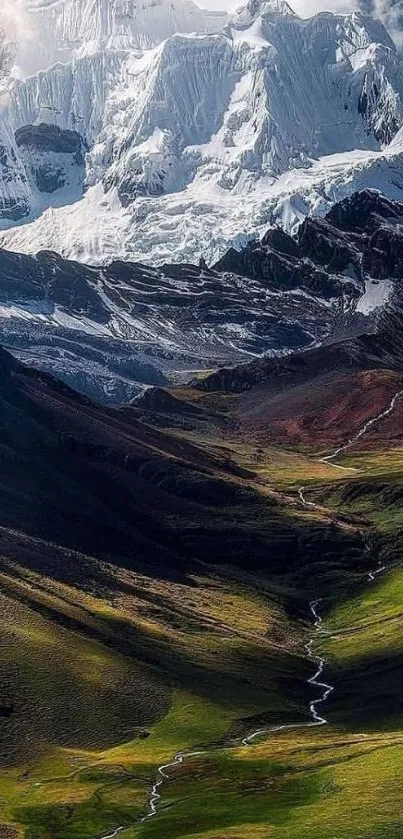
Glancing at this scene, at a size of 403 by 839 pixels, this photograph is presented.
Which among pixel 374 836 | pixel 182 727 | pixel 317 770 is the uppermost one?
pixel 374 836

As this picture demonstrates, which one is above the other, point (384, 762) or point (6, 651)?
point (384, 762)

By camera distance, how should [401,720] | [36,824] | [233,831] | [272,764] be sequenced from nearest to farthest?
[233,831]
[36,824]
[272,764]
[401,720]

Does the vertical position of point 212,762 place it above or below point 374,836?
below

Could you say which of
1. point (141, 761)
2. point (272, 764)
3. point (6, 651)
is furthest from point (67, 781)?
point (6, 651)

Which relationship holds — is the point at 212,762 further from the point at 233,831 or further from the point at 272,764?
the point at 233,831

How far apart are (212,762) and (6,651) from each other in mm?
41596

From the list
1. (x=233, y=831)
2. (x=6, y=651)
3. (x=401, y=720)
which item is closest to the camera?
(x=233, y=831)

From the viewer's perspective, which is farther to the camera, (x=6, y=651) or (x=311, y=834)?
(x=6, y=651)

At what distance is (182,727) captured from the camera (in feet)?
625

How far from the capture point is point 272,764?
164 meters

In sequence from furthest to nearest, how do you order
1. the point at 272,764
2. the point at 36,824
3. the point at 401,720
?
the point at 401,720 → the point at 272,764 → the point at 36,824

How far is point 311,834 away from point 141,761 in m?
43.3

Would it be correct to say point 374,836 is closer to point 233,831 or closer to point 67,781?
point 233,831

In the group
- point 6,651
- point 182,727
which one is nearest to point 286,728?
point 182,727
